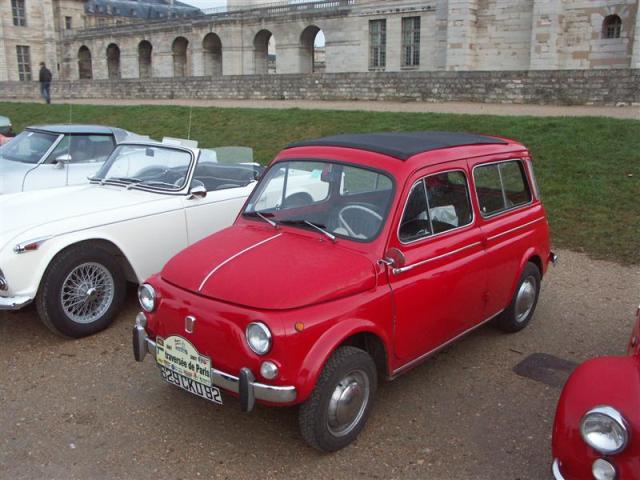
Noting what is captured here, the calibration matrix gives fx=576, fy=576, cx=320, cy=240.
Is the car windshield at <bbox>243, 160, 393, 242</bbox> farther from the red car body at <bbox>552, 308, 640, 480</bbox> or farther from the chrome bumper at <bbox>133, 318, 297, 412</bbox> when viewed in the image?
the red car body at <bbox>552, 308, 640, 480</bbox>

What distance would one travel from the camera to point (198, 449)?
11.1 feet

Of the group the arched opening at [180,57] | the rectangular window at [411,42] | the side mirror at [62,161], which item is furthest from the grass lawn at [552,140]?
the arched opening at [180,57]

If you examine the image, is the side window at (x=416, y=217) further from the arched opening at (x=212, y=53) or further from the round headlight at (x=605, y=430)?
the arched opening at (x=212, y=53)

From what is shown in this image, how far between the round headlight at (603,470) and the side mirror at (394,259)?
153 centimetres

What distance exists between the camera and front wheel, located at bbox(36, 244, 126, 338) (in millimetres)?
4562

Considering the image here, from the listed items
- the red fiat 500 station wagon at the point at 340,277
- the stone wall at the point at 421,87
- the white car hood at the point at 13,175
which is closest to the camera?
the red fiat 500 station wagon at the point at 340,277

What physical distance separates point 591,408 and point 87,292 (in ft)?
12.8

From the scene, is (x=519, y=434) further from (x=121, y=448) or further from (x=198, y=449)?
(x=121, y=448)

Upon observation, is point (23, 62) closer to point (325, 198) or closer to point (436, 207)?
point (325, 198)

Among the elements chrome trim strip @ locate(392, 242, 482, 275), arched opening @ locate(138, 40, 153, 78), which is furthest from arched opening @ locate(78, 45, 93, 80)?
chrome trim strip @ locate(392, 242, 482, 275)

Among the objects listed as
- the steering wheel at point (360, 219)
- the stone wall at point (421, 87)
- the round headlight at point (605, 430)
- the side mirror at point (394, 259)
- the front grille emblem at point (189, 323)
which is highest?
the stone wall at point (421, 87)

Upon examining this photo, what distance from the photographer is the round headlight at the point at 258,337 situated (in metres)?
2.99

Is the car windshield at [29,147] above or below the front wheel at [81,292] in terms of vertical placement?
above

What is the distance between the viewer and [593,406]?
243 cm
